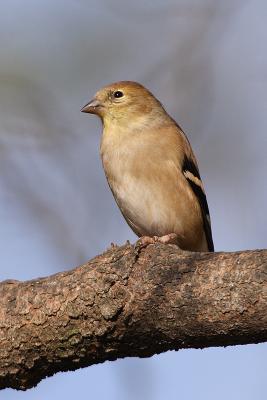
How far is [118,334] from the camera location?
4.24 meters

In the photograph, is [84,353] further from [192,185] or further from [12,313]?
[192,185]

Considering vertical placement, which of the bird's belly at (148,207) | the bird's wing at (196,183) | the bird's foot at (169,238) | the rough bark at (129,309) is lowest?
the rough bark at (129,309)

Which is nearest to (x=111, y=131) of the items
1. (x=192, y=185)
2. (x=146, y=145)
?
(x=146, y=145)

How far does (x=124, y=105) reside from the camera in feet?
23.9

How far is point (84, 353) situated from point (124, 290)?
0.47 m

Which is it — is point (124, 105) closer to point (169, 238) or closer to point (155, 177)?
point (155, 177)

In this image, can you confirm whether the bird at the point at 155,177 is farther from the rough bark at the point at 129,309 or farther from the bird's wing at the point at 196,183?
the rough bark at the point at 129,309

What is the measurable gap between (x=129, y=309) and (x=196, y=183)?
2.83 m

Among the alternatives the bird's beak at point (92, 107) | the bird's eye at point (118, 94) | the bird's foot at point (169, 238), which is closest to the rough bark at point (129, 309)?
the bird's foot at point (169, 238)

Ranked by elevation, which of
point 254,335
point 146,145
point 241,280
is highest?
point 146,145

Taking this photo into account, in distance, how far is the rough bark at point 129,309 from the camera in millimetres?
3877

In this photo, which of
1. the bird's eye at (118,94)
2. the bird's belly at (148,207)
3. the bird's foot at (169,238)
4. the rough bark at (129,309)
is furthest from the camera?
the bird's eye at (118,94)

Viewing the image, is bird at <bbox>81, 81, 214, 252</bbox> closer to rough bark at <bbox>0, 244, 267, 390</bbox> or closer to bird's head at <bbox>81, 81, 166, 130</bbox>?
bird's head at <bbox>81, 81, 166, 130</bbox>

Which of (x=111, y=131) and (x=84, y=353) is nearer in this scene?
(x=84, y=353)
